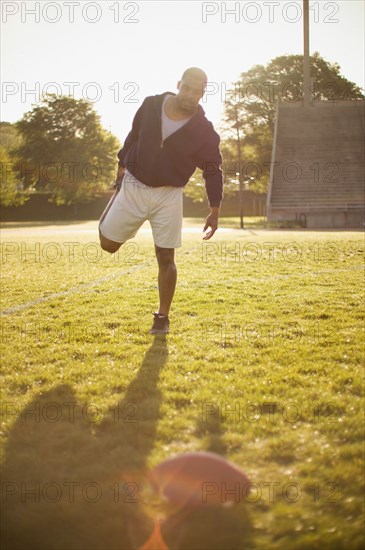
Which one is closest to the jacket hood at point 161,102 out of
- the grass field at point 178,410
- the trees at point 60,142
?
the grass field at point 178,410

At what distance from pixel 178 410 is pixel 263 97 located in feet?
178

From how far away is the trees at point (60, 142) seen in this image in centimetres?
5669

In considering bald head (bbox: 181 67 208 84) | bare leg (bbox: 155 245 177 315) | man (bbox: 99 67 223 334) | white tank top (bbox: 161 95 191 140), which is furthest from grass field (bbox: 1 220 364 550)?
bald head (bbox: 181 67 208 84)

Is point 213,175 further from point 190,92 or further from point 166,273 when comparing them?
point 166,273

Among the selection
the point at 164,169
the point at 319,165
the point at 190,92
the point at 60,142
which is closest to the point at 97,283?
the point at 164,169

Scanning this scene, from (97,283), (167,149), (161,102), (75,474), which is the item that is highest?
(161,102)

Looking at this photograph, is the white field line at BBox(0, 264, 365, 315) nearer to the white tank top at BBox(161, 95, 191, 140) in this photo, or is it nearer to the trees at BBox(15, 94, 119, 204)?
the white tank top at BBox(161, 95, 191, 140)

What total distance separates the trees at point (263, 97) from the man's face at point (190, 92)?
38.9 m

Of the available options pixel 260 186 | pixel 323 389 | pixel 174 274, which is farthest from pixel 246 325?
pixel 260 186

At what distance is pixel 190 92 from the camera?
13.6ft

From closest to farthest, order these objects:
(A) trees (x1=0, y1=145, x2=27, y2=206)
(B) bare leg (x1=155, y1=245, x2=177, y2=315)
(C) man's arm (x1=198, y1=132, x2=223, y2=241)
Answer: (C) man's arm (x1=198, y1=132, x2=223, y2=241), (B) bare leg (x1=155, y1=245, x2=177, y2=315), (A) trees (x1=0, y1=145, x2=27, y2=206)

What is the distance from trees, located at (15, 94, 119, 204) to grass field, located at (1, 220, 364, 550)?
51550mm

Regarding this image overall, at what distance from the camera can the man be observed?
168 inches

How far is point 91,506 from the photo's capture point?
6.46 feet
